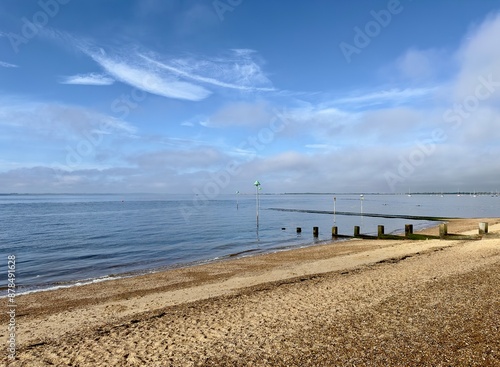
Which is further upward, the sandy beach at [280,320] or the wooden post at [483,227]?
the wooden post at [483,227]

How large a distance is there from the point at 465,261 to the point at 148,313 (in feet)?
51.5

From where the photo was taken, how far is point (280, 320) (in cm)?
973

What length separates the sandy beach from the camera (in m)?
7.49

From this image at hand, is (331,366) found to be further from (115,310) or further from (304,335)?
(115,310)

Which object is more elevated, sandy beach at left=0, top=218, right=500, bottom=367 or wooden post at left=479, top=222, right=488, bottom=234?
wooden post at left=479, top=222, right=488, bottom=234

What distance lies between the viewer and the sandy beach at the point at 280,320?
7492 millimetres

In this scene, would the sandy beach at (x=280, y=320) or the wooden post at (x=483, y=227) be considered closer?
the sandy beach at (x=280, y=320)

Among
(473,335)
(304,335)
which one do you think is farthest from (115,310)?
(473,335)

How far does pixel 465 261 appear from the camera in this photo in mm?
17078

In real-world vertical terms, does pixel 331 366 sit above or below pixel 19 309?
above

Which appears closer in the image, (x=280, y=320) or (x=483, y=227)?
(x=280, y=320)

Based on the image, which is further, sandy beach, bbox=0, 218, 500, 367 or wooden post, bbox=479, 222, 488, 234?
wooden post, bbox=479, 222, 488, 234

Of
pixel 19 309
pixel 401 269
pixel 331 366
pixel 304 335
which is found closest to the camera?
pixel 331 366

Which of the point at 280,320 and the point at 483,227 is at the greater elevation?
the point at 483,227
